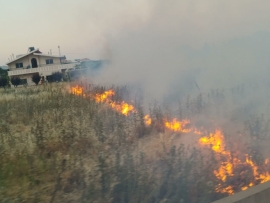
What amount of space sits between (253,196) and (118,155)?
1.67 meters

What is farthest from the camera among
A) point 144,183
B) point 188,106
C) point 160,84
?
point 160,84

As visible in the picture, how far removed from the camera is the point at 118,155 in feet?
16.0

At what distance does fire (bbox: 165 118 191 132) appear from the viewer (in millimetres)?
8086

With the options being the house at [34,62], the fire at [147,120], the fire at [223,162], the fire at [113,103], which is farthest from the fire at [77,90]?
the house at [34,62]

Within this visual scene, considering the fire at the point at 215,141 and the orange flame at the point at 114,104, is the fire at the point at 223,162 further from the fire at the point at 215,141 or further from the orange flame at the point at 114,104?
the orange flame at the point at 114,104

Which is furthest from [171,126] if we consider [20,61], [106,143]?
[20,61]

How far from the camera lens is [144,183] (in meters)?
4.55

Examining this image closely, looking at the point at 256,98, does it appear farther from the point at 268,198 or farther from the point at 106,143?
the point at 268,198

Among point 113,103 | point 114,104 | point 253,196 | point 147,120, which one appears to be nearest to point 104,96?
point 113,103

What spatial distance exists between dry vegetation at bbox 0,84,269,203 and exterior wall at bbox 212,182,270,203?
534 mm

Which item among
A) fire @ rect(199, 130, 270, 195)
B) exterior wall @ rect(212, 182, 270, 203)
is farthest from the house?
exterior wall @ rect(212, 182, 270, 203)

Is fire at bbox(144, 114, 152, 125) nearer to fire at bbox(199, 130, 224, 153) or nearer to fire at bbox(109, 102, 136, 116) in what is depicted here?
fire at bbox(109, 102, 136, 116)

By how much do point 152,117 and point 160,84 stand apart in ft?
13.2

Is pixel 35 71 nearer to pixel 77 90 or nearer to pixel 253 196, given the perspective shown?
pixel 77 90
